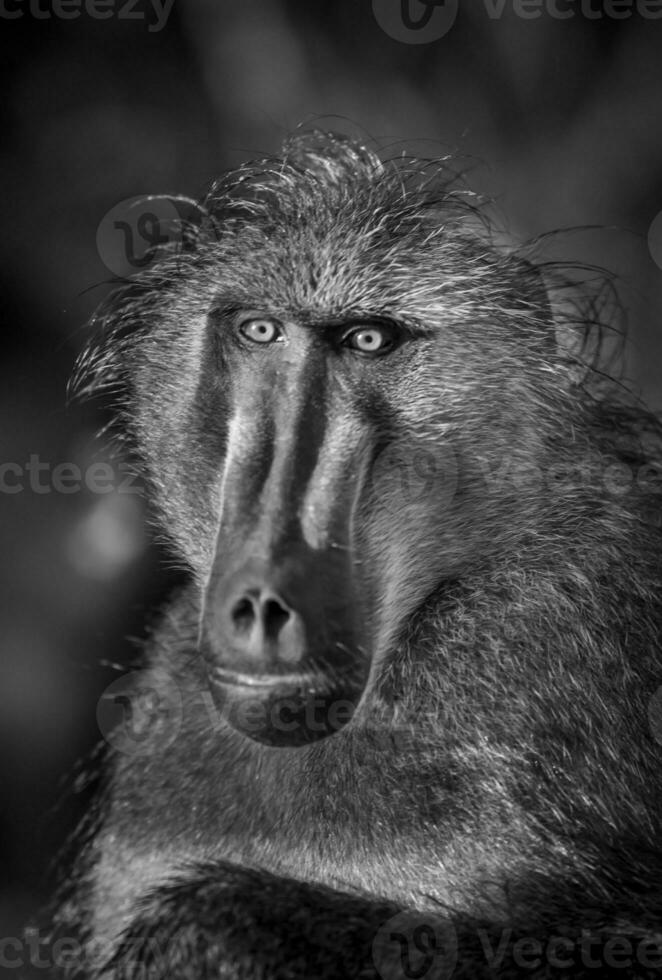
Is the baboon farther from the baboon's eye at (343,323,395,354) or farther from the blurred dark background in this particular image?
the blurred dark background

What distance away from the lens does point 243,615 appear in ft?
6.50


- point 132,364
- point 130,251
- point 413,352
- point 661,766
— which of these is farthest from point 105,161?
point 661,766

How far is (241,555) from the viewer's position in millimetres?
2016

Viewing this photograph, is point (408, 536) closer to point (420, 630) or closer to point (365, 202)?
point (420, 630)

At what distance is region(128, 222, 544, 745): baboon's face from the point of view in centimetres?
198

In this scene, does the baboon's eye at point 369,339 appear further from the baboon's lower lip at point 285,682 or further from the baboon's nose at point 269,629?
the baboon's lower lip at point 285,682

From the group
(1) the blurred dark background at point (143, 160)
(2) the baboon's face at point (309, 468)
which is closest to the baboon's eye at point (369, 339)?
(2) the baboon's face at point (309, 468)

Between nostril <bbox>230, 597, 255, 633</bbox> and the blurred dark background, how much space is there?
124 centimetres

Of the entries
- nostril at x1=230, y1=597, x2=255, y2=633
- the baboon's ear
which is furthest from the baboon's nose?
the baboon's ear

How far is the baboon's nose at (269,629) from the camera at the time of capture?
194 cm

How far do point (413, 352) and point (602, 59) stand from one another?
10.0 ft

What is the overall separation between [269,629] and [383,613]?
1.22 ft

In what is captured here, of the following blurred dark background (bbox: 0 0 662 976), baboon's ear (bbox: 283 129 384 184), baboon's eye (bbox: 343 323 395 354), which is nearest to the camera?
baboon's eye (bbox: 343 323 395 354)

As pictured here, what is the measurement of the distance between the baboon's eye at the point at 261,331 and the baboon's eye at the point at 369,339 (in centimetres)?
15
